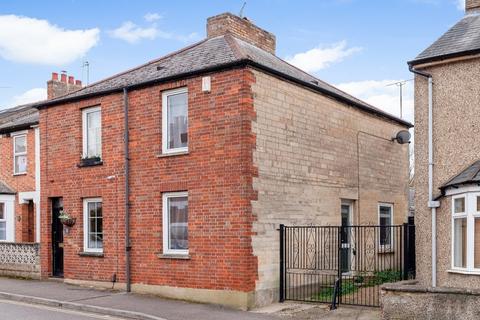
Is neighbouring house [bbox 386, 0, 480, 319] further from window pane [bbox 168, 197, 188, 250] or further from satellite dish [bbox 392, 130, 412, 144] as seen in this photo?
satellite dish [bbox 392, 130, 412, 144]

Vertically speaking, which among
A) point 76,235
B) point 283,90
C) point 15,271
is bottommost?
point 15,271

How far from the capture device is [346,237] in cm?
1689

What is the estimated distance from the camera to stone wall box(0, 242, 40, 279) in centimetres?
1756

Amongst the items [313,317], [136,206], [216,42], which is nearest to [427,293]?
[313,317]

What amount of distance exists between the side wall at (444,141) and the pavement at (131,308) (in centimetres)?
177

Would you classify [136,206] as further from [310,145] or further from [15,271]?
[15,271]

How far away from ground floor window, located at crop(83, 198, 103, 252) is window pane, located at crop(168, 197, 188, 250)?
268cm

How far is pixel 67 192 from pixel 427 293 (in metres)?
10.9

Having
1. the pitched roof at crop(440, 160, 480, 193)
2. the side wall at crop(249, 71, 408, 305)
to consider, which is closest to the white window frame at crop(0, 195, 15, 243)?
the side wall at crop(249, 71, 408, 305)

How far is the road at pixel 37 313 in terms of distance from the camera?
11.4 metres

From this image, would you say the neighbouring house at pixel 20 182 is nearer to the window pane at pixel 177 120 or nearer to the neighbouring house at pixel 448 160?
the window pane at pixel 177 120

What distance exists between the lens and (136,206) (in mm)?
14820

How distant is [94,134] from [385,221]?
1038cm

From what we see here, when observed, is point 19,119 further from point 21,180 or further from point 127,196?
point 127,196
